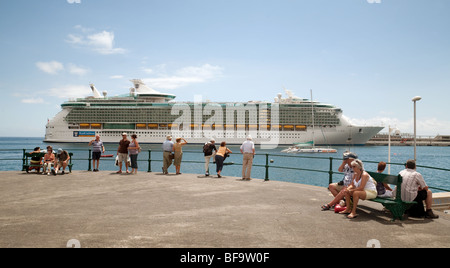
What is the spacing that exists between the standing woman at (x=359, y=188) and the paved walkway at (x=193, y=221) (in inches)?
11.0

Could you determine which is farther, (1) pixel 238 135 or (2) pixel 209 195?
(1) pixel 238 135

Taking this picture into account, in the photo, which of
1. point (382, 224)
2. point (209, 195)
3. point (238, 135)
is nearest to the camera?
point (382, 224)

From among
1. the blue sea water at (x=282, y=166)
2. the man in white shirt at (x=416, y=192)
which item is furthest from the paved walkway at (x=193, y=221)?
the blue sea water at (x=282, y=166)

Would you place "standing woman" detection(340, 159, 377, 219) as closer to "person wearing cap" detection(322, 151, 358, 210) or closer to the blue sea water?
"person wearing cap" detection(322, 151, 358, 210)

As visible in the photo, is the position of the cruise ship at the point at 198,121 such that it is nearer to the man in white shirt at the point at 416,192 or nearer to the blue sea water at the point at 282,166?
the blue sea water at the point at 282,166

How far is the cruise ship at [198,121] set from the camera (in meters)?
73.1

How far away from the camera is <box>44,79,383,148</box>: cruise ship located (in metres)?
73.1

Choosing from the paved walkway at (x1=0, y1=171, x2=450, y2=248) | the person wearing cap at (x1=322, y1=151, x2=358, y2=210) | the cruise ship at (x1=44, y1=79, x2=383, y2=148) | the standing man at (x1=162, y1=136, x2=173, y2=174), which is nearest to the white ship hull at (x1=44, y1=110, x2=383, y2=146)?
the cruise ship at (x1=44, y1=79, x2=383, y2=148)

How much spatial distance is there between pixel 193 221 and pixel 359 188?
304 centimetres

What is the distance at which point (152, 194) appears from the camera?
759 centimetres

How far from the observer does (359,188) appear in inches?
215
